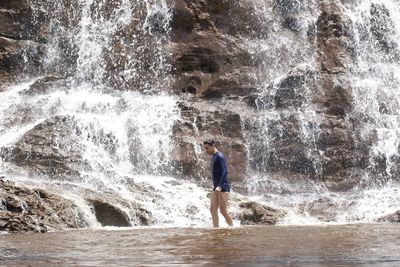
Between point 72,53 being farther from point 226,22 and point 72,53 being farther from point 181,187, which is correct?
point 181,187

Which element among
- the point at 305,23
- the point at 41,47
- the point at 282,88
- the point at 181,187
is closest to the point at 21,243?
the point at 181,187

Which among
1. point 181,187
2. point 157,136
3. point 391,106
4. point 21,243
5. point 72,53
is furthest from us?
point 72,53

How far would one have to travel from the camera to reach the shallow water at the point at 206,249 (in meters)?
5.64

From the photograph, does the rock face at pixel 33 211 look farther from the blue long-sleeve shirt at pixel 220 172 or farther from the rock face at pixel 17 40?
the rock face at pixel 17 40

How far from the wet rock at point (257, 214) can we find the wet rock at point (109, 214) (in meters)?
2.47

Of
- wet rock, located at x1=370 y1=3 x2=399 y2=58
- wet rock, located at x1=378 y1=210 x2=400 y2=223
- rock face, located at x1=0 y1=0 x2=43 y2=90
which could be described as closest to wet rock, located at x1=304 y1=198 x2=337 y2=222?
wet rock, located at x1=378 y1=210 x2=400 y2=223

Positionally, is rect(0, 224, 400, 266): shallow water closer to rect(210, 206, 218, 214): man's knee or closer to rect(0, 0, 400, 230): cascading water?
rect(210, 206, 218, 214): man's knee

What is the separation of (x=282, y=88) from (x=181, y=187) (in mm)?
5789

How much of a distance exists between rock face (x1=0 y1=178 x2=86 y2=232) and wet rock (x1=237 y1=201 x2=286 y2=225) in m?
3.47

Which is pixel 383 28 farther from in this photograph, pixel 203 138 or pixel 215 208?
pixel 215 208

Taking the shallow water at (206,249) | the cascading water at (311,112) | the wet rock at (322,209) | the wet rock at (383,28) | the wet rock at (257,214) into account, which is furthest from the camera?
the wet rock at (383,28)

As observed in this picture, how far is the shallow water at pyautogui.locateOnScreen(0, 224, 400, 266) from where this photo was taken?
5645 millimetres

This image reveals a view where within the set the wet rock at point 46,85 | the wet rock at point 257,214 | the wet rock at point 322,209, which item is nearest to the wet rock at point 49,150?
the wet rock at point 46,85

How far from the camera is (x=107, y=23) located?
69.0ft
